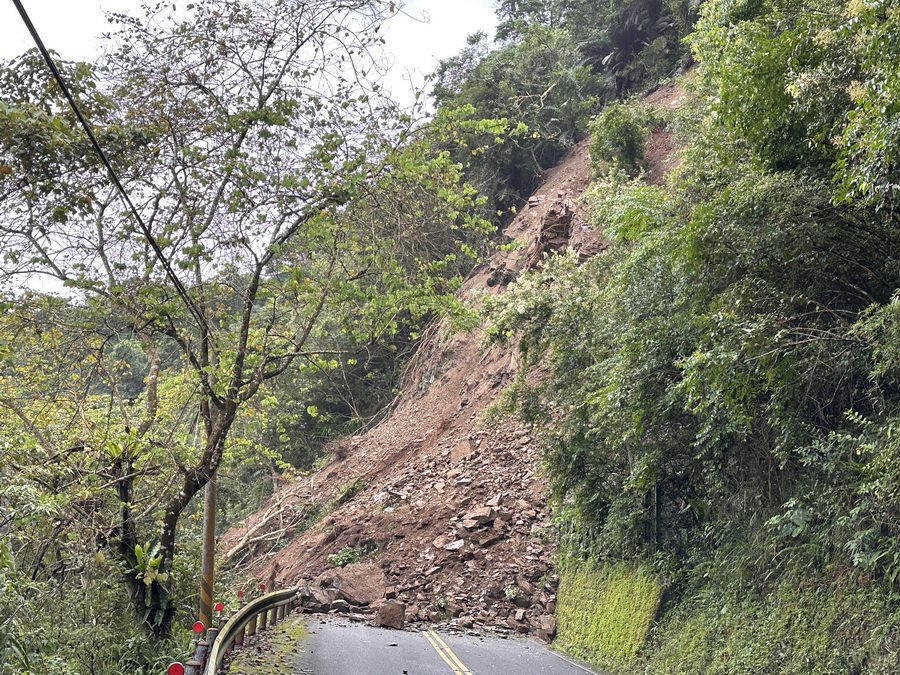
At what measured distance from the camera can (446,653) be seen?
42.3ft

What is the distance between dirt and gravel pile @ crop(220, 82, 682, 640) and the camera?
19.0m

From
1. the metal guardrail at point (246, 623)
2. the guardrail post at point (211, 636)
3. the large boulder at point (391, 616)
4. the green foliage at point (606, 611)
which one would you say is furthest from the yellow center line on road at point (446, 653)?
the guardrail post at point (211, 636)

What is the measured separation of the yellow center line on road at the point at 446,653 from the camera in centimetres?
1098

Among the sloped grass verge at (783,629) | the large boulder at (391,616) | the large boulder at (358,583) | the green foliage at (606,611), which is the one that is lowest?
the green foliage at (606,611)

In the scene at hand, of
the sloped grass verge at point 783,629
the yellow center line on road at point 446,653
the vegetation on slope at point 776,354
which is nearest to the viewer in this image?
the sloped grass verge at point 783,629

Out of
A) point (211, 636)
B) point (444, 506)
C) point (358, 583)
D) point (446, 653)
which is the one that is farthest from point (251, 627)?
point (444, 506)

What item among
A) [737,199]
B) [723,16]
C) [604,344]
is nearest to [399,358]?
[604,344]

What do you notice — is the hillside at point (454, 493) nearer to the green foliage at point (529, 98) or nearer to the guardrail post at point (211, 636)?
the green foliage at point (529, 98)

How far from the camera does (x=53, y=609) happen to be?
9.46 m

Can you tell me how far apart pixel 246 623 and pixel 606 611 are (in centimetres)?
657

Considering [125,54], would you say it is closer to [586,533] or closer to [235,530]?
[586,533]

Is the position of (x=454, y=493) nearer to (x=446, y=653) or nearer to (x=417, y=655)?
(x=446, y=653)

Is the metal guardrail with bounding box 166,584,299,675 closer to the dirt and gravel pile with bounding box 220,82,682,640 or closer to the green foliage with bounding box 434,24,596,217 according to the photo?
the dirt and gravel pile with bounding box 220,82,682,640

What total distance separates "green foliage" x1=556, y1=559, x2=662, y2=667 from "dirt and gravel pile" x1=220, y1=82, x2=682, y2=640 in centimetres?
102
